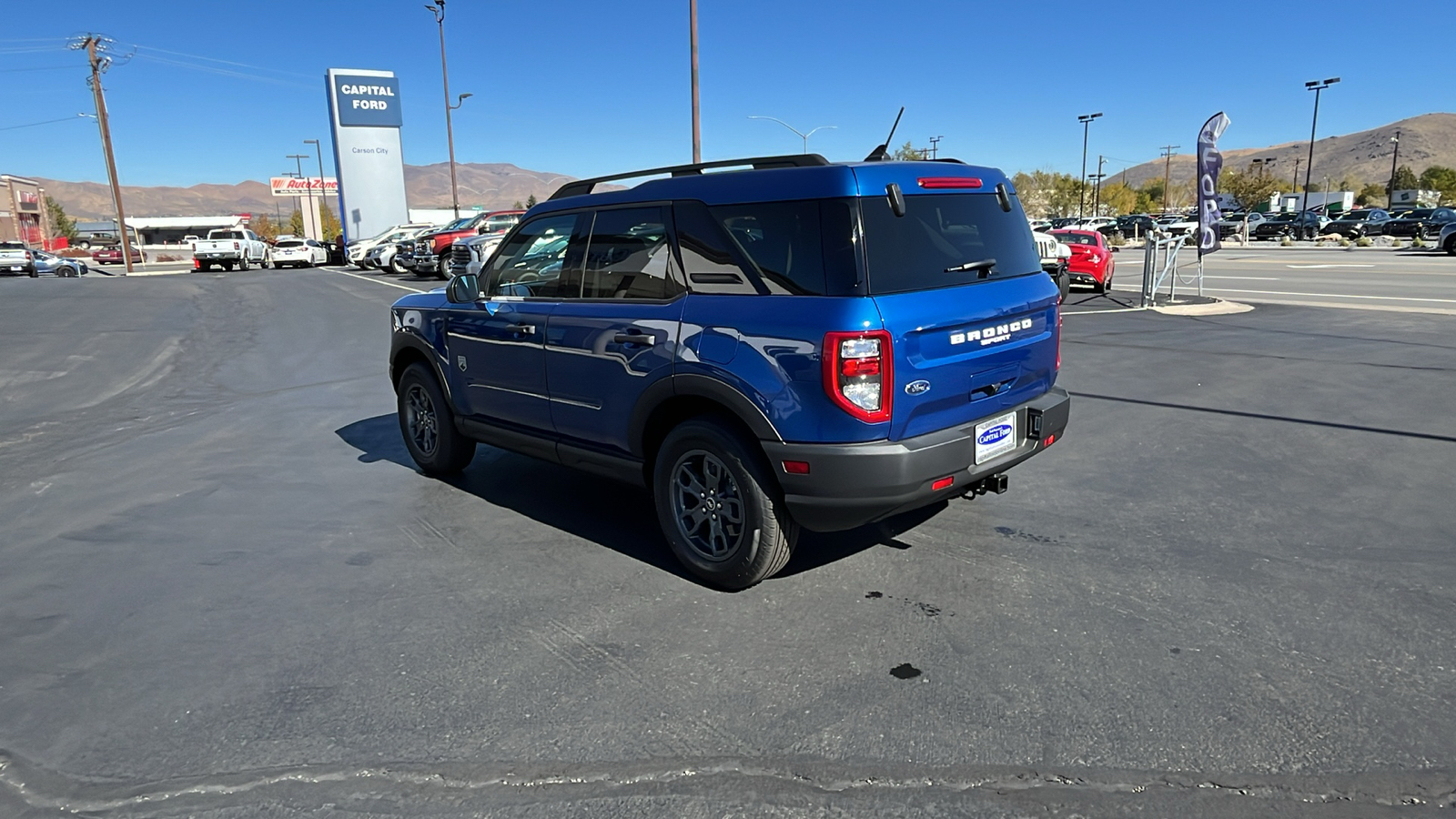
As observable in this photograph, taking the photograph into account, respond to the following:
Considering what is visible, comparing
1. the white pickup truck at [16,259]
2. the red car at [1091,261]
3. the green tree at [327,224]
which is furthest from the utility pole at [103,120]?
the green tree at [327,224]

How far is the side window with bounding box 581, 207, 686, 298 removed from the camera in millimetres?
4414

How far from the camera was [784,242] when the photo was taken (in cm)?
392

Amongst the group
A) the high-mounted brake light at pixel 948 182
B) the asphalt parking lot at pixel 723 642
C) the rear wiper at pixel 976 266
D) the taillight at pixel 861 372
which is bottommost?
the asphalt parking lot at pixel 723 642

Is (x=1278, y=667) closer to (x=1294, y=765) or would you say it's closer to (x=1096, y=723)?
(x=1294, y=765)

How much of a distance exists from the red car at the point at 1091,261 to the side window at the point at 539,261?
55.4ft

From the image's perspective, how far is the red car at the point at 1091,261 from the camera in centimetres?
1961

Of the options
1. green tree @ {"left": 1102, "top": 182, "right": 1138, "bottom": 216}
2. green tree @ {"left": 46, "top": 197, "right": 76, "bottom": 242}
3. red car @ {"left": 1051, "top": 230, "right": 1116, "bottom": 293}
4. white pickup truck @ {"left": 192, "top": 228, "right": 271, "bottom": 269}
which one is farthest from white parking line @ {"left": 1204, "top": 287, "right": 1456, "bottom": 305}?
green tree @ {"left": 46, "top": 197, "right": 76, "bottom": 242}

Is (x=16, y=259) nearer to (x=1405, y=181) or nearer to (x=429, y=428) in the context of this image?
(x=429, y=428)

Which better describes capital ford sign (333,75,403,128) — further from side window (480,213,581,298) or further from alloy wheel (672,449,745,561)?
alloy wheel (672,449,745,561)

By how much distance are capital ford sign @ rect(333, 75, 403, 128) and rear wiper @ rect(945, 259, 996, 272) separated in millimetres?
55530

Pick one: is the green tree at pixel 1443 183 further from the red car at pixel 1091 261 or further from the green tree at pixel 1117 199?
the red car at pixel 1091 261

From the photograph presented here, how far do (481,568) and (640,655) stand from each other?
1327 mm

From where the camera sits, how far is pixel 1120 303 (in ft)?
57.5

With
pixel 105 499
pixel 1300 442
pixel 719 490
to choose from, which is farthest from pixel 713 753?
pixel 1300 442
